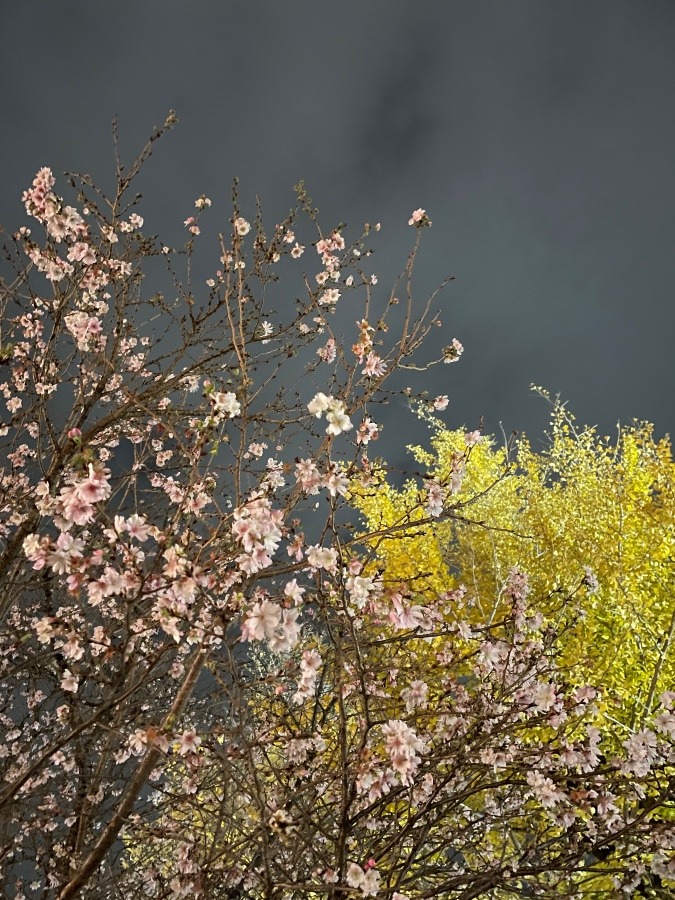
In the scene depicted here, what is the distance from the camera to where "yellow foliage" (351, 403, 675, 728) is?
830 centimetres

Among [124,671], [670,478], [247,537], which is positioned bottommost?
[124,671]

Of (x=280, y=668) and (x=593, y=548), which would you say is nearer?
(x=280, y=668)

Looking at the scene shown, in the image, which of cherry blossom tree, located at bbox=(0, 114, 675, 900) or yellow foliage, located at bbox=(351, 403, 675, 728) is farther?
yellow foliage, located at bbox=(351, 403, 675, 728)

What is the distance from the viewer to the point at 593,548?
9.69 metres

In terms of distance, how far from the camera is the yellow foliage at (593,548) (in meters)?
8.30

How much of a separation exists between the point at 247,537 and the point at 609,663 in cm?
798

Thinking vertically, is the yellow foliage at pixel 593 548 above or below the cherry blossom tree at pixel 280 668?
above

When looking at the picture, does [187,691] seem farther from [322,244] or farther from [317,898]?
[322,244]

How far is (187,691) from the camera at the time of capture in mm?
3008

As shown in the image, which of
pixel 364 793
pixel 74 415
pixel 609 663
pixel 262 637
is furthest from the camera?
pixel 609 663

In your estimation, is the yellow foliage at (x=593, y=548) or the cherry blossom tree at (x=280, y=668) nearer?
the cherry blossom tree at (x=280, y=668)

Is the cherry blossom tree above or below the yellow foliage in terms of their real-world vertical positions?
below

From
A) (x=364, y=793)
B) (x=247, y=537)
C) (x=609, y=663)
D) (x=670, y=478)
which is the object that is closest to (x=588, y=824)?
(x=364, y=793)

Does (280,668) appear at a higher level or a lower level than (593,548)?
lower
